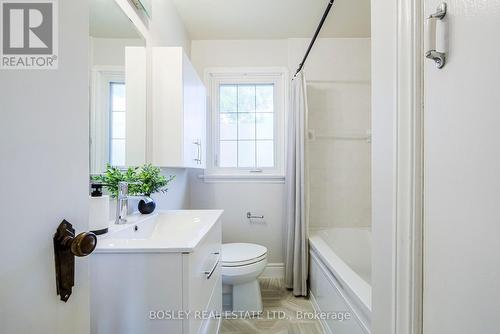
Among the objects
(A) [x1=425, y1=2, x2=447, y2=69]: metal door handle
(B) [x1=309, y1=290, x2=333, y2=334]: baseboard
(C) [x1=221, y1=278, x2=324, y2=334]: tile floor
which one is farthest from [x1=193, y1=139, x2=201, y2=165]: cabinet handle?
(A) [x1=425, y1=2, x2=447, y2=69]: metal door handle

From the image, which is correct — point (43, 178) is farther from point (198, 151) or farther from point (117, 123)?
point (198, 151)

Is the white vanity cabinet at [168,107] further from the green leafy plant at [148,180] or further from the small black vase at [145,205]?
the small black vase at [145,205]

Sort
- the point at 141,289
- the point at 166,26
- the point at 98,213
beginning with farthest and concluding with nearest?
the point at 166,26, the point at 98,213, the point at 141,289

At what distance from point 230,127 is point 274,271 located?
1581 mm

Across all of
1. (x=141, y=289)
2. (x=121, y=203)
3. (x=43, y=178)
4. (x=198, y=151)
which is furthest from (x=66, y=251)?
(x=198, y=151)

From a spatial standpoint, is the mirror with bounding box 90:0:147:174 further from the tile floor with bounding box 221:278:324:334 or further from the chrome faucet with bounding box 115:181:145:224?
the tile floor with bounding box 221:278:324:334

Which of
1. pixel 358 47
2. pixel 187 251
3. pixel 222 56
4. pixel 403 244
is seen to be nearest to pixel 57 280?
pixel 187 251

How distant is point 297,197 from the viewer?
2.12 meters

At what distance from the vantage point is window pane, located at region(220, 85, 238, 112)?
100 inches

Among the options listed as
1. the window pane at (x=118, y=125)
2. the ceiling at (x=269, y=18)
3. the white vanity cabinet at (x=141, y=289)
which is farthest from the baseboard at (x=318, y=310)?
the ceiling at (x=269, y=18)

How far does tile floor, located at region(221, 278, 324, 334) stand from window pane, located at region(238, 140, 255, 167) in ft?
4.27

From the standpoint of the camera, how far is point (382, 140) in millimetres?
673

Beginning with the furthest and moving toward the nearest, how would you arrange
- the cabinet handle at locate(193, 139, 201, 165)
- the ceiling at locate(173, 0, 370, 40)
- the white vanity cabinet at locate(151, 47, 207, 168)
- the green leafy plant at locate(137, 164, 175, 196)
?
the ceiling at locate(173, 0, 370, 40), the cabinet handle at locate(193, 139, 201, 165), the white vanity cabinet at locate(151, 47, 207, 168), the green leafy plant at locate(137, 164, 175, 196)

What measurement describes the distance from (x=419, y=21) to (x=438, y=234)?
0.50 metres
